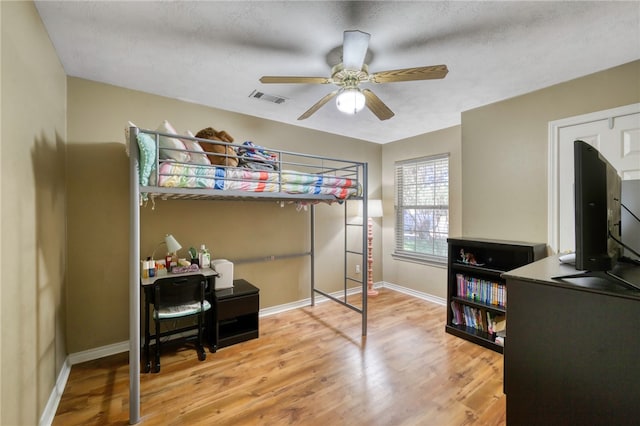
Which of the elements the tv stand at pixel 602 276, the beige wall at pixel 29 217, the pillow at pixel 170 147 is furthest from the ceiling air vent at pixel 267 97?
the tv stand at pixel 602 276

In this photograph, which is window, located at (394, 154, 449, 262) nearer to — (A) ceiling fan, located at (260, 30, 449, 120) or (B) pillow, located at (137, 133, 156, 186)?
(A) ceiling fan, located at (260, 30, 449, 120)

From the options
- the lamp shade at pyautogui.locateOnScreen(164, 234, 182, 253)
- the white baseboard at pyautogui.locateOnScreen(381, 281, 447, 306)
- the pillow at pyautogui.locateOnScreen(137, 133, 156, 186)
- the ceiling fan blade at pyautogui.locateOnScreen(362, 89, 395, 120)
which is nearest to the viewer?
the pillow at pyautogui.locateOnScreen(137, 133, 156, 186)

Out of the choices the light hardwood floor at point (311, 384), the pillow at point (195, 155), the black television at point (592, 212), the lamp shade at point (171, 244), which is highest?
the pillow at point (195, 155)

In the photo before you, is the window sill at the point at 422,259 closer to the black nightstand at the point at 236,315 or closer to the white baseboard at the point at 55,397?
the black nightstand at the point at 236,315

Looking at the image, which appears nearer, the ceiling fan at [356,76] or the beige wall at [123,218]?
the ceiling fan at [356,76]

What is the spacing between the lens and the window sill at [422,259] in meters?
3.88

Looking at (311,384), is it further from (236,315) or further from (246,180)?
(246,180)

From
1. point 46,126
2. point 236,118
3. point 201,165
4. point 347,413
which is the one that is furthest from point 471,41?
point 46,126

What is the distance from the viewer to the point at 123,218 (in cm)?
260

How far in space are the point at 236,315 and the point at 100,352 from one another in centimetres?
121

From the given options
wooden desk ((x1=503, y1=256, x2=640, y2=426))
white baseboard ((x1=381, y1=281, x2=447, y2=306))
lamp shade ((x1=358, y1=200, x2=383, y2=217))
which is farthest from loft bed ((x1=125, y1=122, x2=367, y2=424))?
white baseboard ((x1=381, y1=281, x2=447, y2=306))

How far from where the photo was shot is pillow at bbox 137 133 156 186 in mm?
1773

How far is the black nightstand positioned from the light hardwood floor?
9 cm

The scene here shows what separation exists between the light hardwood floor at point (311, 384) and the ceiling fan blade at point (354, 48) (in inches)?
89.8
